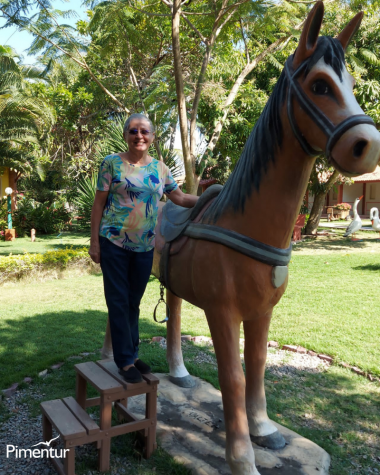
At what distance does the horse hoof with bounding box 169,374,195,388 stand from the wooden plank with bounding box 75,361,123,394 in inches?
34.7

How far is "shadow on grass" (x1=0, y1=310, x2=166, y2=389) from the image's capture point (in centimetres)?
395

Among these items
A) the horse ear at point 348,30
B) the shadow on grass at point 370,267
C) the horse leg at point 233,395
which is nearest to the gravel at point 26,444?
the horse leg at point 233,395

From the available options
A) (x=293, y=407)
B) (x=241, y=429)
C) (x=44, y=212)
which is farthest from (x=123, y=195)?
(x=44, y=212)

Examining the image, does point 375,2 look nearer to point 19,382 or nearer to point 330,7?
point 330,7

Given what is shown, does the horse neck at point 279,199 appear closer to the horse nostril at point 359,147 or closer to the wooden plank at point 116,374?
the horse nostril at point 359,147

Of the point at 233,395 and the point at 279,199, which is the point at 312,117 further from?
the point at 233,395

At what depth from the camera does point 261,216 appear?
2.03 m

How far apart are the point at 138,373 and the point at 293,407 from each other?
142cm

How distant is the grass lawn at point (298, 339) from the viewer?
115 inches

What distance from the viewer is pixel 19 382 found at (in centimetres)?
358

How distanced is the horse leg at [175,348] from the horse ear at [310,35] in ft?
7.04

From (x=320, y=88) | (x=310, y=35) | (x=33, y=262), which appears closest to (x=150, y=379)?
(x=320, y=88)

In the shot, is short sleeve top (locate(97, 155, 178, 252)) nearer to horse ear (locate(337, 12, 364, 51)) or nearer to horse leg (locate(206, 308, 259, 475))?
horse leg (locate(206, 308, 259, 475))

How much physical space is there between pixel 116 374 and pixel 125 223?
1002 mm
